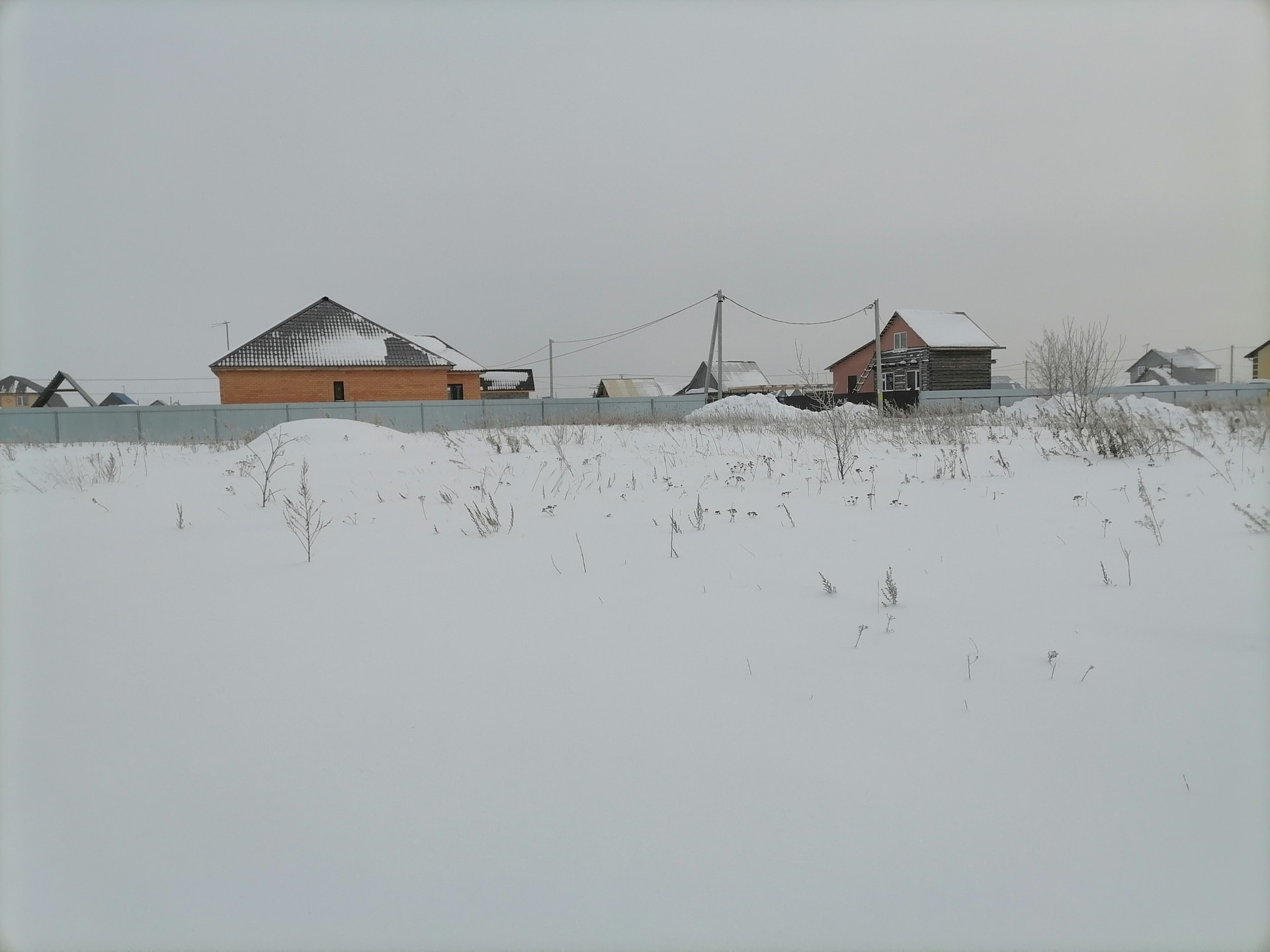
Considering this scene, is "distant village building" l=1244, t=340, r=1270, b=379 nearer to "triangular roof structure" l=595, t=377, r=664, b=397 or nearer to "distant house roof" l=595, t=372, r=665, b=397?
"distant house roof" l=595, t=372, r=665, b=397

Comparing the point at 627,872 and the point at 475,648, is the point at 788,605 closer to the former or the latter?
the point at 475,648

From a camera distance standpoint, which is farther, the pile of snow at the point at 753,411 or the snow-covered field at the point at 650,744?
the pile of snow at the point at 753,411

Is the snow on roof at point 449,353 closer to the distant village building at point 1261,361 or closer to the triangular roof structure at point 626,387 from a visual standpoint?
the triangular roof structure at point 626,387

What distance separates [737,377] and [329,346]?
3514 centimetres

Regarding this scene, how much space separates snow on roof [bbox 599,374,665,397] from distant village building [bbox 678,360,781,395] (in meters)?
3.13

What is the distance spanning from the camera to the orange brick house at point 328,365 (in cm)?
2664

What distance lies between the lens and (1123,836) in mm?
1259

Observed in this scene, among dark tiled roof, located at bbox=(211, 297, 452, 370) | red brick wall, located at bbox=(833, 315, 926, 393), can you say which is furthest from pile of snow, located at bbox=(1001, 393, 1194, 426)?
dark tiled roof, located at bbox=(211, 297, 452, 370)

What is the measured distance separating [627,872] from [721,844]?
0.63ft

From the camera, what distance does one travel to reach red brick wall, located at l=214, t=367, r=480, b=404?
2659 centimetres

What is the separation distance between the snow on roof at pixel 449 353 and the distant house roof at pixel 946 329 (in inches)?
891

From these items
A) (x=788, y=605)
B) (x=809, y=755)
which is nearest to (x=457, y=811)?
(x=809, y=755)

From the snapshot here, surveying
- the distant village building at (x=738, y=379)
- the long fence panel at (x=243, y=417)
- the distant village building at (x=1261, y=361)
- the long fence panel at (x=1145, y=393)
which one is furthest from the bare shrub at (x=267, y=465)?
the distant village building at (x=1261, y=361)

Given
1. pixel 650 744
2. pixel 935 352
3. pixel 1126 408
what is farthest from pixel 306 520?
pixel 935 352
